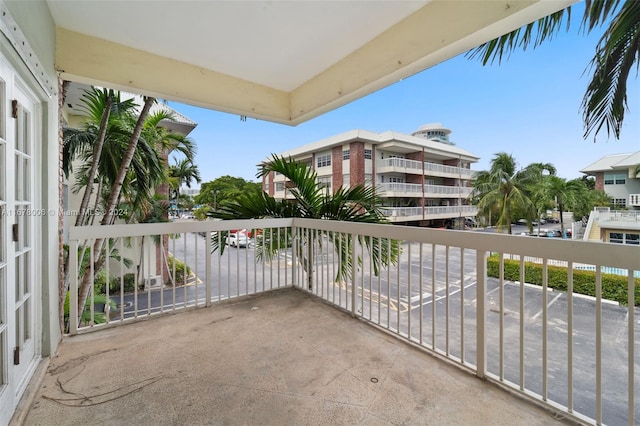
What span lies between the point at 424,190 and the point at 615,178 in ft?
47.0

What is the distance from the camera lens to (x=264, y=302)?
300cm

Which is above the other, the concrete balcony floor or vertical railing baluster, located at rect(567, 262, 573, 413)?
vertical railing baluster, located at rect(567, 262, 573, 413)

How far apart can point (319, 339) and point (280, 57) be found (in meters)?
2.67

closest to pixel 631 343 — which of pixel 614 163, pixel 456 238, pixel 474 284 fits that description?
pixel 456 238

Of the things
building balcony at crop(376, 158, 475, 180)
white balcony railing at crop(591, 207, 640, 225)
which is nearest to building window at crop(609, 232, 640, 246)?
white balcony railing at crop(591, 207, 640, 225)

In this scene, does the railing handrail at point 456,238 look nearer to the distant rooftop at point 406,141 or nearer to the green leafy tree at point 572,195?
the green leafy tree at point 572,195

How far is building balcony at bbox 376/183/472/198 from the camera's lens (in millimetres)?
15430

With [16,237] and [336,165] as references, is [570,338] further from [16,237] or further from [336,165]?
[336,165]

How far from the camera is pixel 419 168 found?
1689 cm

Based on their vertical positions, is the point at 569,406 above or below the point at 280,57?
below

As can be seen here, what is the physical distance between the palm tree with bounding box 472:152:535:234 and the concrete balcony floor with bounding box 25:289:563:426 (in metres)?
15.7

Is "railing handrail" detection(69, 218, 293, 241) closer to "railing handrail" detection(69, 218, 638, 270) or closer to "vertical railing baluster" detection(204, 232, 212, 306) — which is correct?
"railing handrail" detection(69, 218, 638, 270)

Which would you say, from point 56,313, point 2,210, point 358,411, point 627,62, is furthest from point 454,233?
point 56,313

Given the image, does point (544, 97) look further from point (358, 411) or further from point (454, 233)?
point (358, 411)
